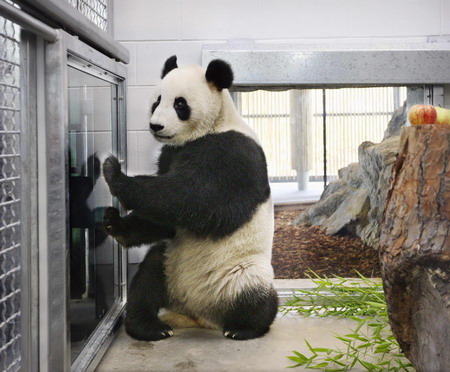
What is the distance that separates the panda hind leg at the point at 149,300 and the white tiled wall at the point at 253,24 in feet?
2.76

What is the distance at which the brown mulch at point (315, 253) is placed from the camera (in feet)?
10.6

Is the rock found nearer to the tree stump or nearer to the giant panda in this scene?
the giant panda

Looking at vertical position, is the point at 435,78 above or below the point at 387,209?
above

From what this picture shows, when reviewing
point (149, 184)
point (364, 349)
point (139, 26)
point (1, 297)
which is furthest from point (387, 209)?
point (139, 26)

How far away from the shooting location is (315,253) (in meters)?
3.25

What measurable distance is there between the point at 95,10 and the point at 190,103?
0.71 meters

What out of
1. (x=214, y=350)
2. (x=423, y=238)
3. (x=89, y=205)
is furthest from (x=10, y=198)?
(x=423, y=238)

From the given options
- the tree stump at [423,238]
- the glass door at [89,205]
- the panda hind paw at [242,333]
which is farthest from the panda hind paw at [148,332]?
the tree stump at [423,238]

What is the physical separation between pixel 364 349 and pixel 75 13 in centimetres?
165

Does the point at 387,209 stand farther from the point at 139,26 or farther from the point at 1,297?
the point at 139,26

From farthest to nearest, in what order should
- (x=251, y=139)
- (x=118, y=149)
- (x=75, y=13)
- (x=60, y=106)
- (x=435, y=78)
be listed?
(x=435, y=78)
(x=118, y=149)
(x=251, y=139)
(x=75, y=13)
(x=60, y=106)

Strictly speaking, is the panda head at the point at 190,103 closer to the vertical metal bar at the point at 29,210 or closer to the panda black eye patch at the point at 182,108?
the panda black eye patch at the point at 182,108

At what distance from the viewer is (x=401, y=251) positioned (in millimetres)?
1755

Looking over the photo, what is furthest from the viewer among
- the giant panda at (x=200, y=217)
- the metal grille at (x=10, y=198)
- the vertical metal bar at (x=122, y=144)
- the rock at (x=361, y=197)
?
the rock at (x=361, y=197)
